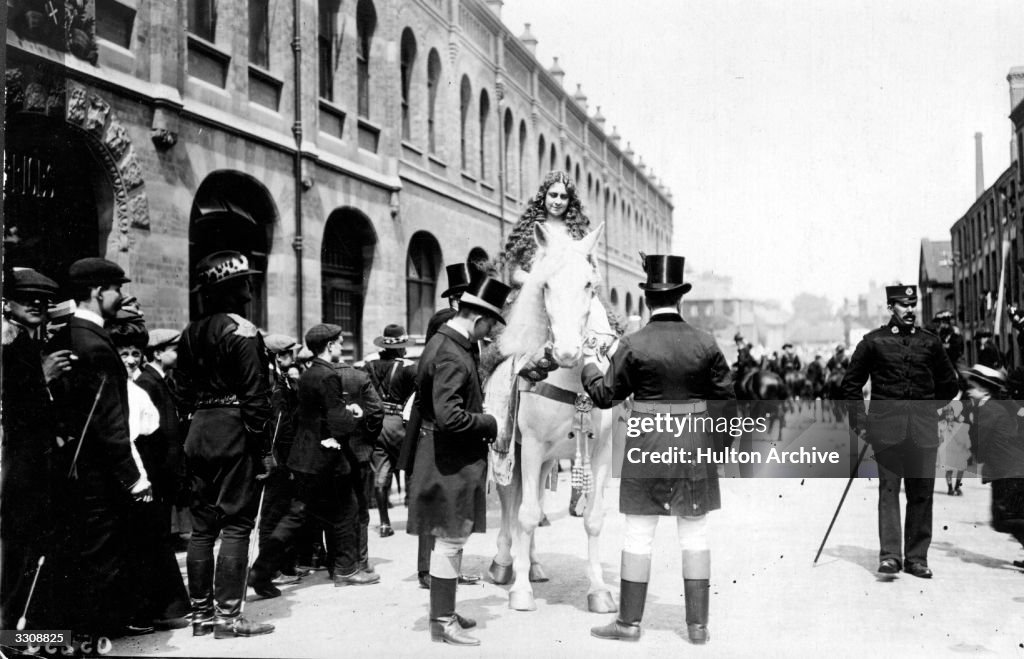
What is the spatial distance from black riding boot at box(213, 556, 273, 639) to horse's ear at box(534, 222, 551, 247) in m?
2.81

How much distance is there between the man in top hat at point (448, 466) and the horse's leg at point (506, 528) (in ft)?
3.95

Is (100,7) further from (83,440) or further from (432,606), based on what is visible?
(432,606)

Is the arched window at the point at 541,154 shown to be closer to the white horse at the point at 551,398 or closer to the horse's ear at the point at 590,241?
the white horse at the point at 551,398

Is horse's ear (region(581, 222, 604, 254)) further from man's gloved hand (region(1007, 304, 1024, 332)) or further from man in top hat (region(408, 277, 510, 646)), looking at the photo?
man's gloved hand (region(1007, 304, 1024, 332))

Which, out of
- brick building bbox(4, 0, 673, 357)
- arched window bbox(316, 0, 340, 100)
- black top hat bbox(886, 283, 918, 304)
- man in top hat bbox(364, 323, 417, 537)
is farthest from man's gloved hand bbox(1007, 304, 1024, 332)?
arched window bbox(316, 0, 340, 100)

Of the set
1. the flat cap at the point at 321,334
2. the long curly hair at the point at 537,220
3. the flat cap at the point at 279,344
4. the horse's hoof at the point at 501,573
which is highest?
the long curly hair at the point at 537,220

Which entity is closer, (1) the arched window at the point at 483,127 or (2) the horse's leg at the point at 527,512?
(2) the horse's leg at the point at 527,512

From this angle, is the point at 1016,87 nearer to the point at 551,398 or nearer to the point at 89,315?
the point at 551,398

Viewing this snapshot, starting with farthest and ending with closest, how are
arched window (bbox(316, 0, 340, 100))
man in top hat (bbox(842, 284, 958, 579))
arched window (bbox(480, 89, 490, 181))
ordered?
arched window (bbox(480, 89, 490, 181)) < arched window (bbox(316, 0, 340, 100)) < man in top hat (bbox(842, 284, 958, 579))

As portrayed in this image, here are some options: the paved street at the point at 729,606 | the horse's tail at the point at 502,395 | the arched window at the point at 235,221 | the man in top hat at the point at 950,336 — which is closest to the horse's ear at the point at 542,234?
the horse's tail at the point at 502,395

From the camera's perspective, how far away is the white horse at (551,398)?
204 inches

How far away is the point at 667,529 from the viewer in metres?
8.37

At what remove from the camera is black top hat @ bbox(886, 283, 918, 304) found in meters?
6.73

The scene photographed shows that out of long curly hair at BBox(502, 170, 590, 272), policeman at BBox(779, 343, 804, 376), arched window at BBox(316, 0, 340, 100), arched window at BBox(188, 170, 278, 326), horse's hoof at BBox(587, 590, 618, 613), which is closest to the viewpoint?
horse's hoof at BBox(587, 590, 618, 613)
